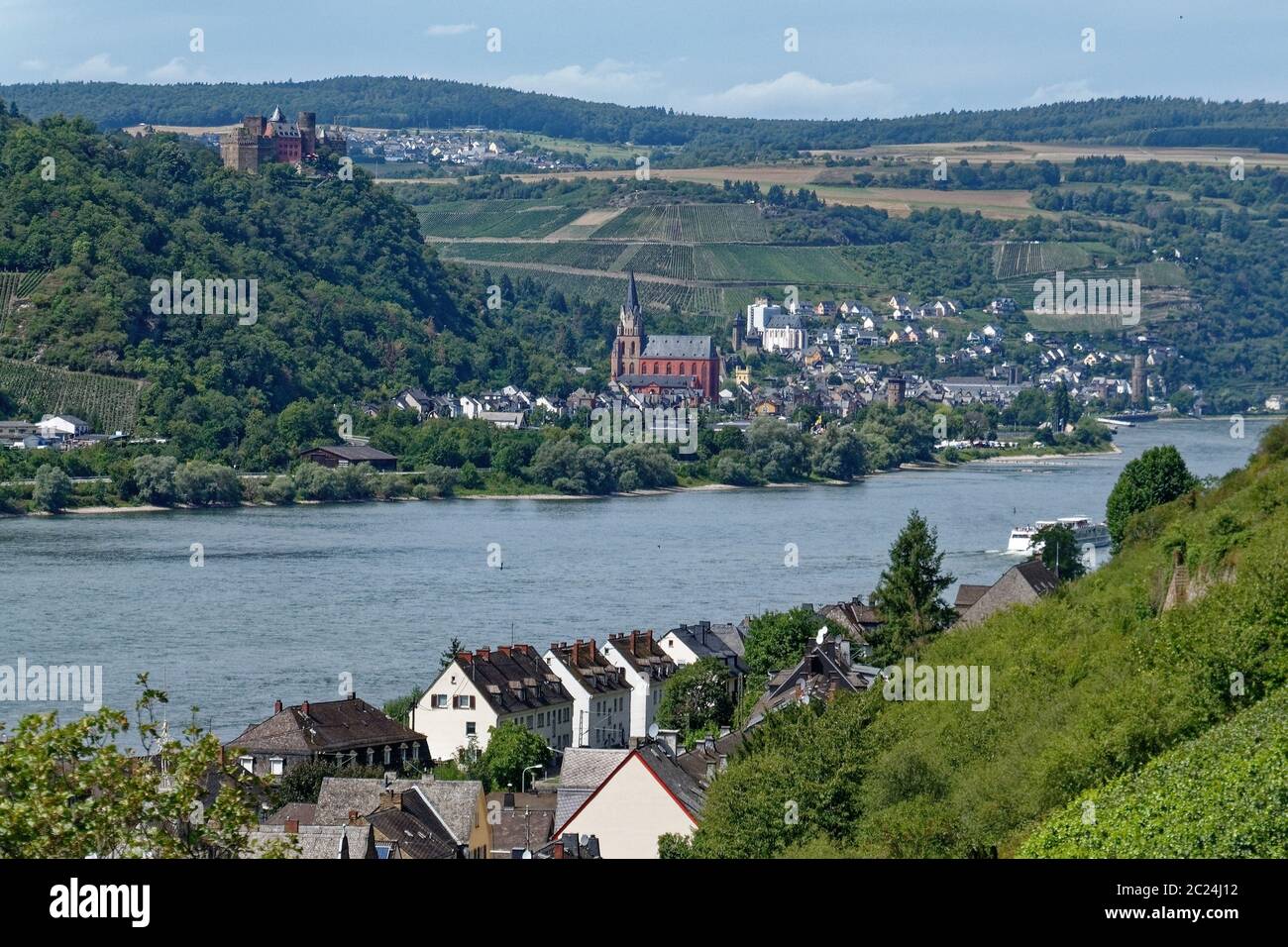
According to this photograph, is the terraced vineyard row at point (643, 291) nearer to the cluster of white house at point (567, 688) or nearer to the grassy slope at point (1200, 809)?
the cluster of white house at point (567, 688)

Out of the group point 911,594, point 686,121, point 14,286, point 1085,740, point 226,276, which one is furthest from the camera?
point 686,121

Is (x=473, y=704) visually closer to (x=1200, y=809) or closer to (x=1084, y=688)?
(x=1084, y=688)

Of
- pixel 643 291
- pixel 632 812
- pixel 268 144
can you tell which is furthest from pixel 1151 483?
pixel 643 291

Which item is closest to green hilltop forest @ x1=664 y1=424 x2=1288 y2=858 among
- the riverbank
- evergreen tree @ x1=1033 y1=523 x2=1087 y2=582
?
evergreen tree @ x1=1033 y1=523 x2=1087 y2=582

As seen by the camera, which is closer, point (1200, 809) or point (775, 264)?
point (1200, 809)

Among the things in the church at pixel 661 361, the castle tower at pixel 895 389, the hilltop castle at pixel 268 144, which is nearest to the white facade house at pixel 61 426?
the hilltop castle at pixel 268 144

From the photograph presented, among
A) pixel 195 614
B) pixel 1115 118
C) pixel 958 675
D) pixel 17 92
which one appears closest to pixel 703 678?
pixel 958 675

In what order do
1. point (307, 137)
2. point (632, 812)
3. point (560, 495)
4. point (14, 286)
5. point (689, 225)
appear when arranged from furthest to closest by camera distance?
1. point (689, 225)
2. point (307, 137)
3. point (14, 286)
4. point (560, 495)
5. point (632, 812)
